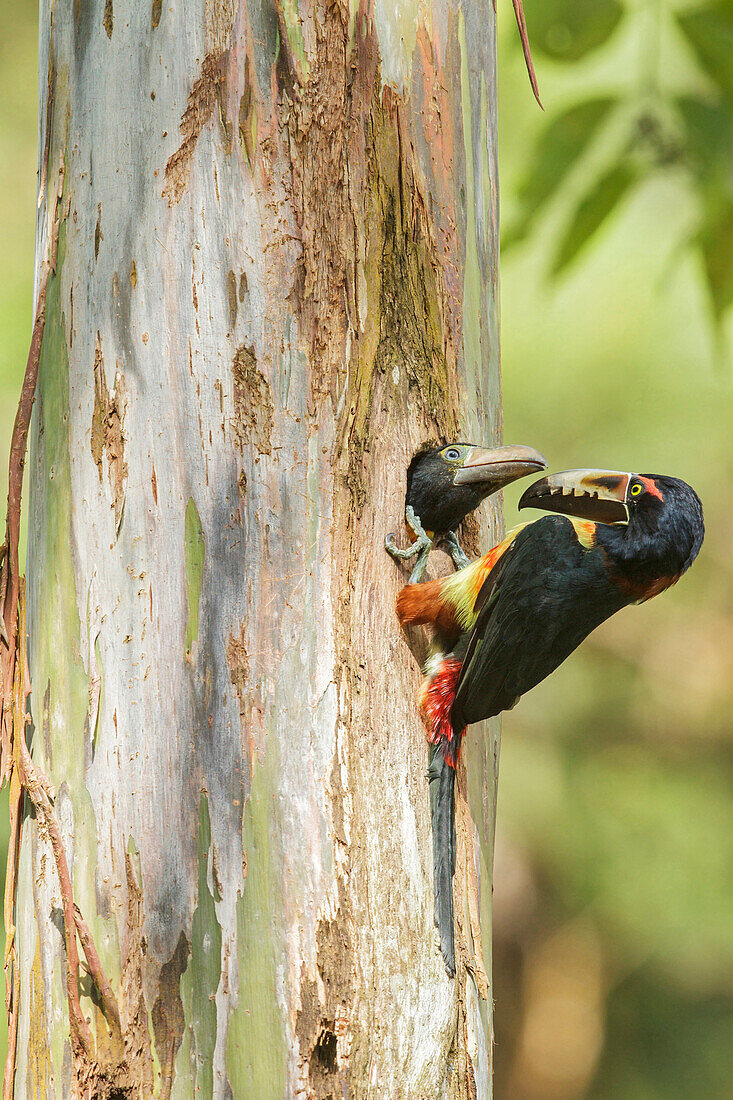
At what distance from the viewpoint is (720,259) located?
212 cm

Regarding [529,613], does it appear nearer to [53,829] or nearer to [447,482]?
[447,482]

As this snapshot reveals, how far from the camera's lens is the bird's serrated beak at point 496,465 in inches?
53.2

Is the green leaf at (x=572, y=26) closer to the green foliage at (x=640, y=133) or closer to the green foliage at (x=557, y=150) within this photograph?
the green foliage at (x=640, y=133)

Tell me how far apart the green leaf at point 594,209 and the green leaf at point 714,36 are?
27 cm

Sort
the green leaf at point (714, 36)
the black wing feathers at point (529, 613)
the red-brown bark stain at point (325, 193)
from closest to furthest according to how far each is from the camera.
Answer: the red-brown bark stain at point (325, 193) → the black wing feathers at point (529, 613) → the green leaf at point (714, 36)

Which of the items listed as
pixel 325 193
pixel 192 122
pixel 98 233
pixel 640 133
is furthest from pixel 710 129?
pixel 98 233

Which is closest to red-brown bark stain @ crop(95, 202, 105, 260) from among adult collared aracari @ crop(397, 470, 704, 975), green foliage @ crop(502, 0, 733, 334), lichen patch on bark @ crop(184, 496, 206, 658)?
lichen patch on bark @ crop(184, 496, 206, 658)

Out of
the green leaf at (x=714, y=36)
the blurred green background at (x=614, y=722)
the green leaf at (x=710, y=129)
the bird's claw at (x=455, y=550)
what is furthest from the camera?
the blurred green background at (x=614, y=722)

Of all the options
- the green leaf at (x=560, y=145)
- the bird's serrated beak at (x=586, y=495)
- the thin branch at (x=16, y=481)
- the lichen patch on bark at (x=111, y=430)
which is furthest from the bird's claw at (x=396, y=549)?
the green leaf at (x=560, y=145)

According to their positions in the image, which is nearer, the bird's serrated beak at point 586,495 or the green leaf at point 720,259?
the bird's serrated beak at point 586,495

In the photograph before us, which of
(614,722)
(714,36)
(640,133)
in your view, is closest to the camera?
(714,36)

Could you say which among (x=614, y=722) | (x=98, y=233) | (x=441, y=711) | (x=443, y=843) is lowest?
(x=614, y=722)

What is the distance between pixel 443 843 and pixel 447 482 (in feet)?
1.59

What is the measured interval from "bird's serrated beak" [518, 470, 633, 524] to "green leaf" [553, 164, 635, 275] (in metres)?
0.95
